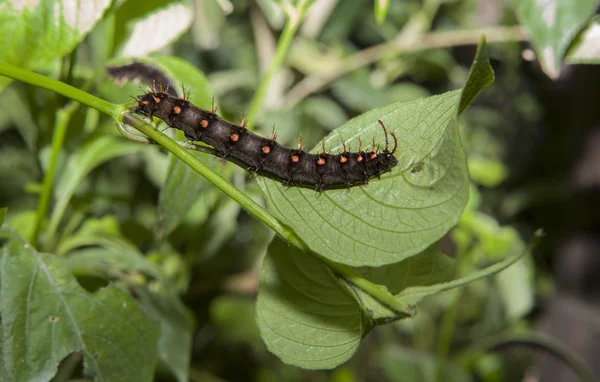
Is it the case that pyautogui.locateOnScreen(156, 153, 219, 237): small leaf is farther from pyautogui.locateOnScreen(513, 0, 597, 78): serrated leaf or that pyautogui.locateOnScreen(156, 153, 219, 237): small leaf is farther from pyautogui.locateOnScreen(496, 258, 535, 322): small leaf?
pyautogui.locateOnScreen(496, 258, 535, 322): small leaf

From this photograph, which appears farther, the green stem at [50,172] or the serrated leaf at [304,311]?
the green stem at [50,172]

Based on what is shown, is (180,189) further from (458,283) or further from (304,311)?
(458,283)

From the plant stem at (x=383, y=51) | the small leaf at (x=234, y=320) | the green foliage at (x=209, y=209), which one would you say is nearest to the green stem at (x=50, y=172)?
the green foliage at (x=209, y=209)

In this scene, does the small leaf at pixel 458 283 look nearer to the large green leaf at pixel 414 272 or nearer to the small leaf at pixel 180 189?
the large green leaf at pixel 414 272

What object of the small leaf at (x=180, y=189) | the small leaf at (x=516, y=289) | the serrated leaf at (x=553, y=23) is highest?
the serrated leaf at (x=553, y=23)

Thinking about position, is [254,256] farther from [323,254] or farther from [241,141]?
[323,254]

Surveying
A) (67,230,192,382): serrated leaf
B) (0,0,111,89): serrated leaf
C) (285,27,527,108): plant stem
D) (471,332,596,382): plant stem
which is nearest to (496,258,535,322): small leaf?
(471,332,596,382): plant stem

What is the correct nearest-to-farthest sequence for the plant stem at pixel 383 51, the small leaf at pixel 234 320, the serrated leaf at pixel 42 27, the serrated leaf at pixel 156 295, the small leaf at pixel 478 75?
the small leaf at pixel 478 75, the serrated leaf at pixel 42 27, the serrated leaf at pixel 156 295, the plant stem at pixel 383 51, the small leaf at pixel 234 320
